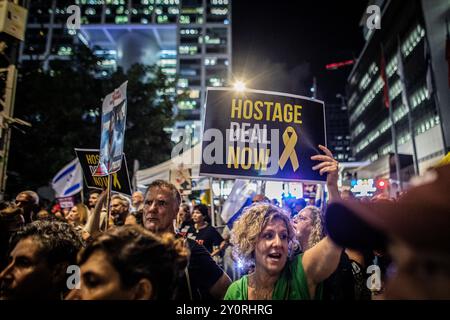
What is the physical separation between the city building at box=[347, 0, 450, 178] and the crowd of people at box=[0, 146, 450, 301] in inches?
686

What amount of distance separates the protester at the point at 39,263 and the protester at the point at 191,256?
2.70ft

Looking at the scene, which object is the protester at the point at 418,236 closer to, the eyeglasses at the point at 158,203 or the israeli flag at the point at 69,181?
the eyeglasses at the point at 158,203

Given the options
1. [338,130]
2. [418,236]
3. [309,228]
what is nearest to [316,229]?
[309,228]

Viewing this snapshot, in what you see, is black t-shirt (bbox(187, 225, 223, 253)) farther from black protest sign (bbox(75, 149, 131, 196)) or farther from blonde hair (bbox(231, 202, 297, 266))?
blonde hair (bbox(231, 202, 297, 266))

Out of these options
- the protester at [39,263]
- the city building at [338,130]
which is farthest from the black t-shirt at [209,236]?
the city building at [338,130]

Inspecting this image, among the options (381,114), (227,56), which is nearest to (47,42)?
(227,56)

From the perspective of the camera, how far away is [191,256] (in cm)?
279

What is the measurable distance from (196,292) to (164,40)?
11619 centimetres

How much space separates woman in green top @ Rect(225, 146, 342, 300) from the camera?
2043 mm

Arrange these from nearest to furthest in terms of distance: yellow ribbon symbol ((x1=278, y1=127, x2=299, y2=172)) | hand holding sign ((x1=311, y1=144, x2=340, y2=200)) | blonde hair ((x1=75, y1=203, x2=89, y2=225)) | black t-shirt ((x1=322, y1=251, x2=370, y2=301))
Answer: black t-shirt ((x1=322, y1=251, x2=370, y2=301)), hand holding sign ((x1=311, y1=144, x2=340, y2=200)), yellow ribbon symbol ((x1=278, y1=127, x2=299, y2=172)), blonde hair ((x1=75, y1=203, x2=89, y2=225))

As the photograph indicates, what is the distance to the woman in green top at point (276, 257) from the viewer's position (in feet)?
6.70

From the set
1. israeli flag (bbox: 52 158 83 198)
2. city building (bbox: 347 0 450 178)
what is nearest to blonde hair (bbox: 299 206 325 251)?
israeli flag (bbox: 52 158 83 198)

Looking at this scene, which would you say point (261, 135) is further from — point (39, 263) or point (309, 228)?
point (39, 263)
